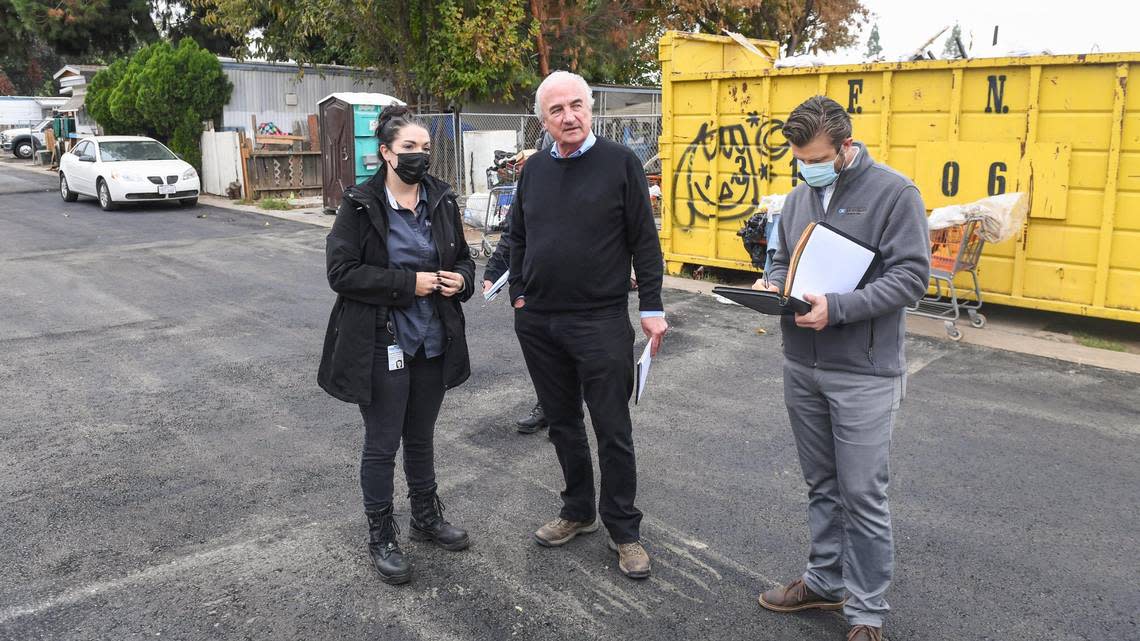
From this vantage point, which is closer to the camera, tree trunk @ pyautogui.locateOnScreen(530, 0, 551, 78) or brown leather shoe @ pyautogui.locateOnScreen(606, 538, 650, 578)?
brown leather shoe @ pyautogui.locateOnScreen(606, 538, 650, 578)

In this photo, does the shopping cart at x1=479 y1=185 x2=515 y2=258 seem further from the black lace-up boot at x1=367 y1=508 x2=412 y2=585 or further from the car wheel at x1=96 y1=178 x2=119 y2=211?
the car wheel at x1=96 y1=178 x2=119 y2=211

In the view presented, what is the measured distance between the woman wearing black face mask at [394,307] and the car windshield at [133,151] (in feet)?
56.2

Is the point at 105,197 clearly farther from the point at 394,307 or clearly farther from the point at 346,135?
the point at 394,307

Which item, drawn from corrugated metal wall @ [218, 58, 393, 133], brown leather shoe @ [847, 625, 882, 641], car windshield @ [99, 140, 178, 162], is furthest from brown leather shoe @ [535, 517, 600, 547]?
A: corrugated metal wall @ [218, 58, 393, 133]

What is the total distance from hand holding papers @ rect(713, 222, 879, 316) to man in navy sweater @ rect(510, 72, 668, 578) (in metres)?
0.62

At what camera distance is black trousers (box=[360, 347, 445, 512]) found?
3598 millimetres

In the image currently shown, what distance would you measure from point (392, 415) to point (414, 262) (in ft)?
2.03

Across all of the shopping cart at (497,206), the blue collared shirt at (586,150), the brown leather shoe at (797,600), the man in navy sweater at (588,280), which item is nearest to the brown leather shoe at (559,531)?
the man in navy sweater at (588,280)

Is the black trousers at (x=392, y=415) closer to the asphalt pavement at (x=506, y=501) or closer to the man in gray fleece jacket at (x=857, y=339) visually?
the asphalt pavement at (x=506, y=501)

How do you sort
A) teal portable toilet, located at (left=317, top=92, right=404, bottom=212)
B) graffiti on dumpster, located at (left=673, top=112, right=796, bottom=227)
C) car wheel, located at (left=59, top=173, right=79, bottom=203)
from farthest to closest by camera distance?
car wheel, located at (left=59, top=173, right=79, bottom=203) < teal portable toilet, located at (left=317, top=92, right=404, bottom=212) < graffiti on dumpster, located at (left=673, top=112, right=796, bottom=227)

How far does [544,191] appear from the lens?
3.59m

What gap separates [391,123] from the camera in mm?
3539

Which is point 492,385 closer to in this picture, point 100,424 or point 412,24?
point 100,424

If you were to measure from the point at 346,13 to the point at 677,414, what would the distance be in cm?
1467
